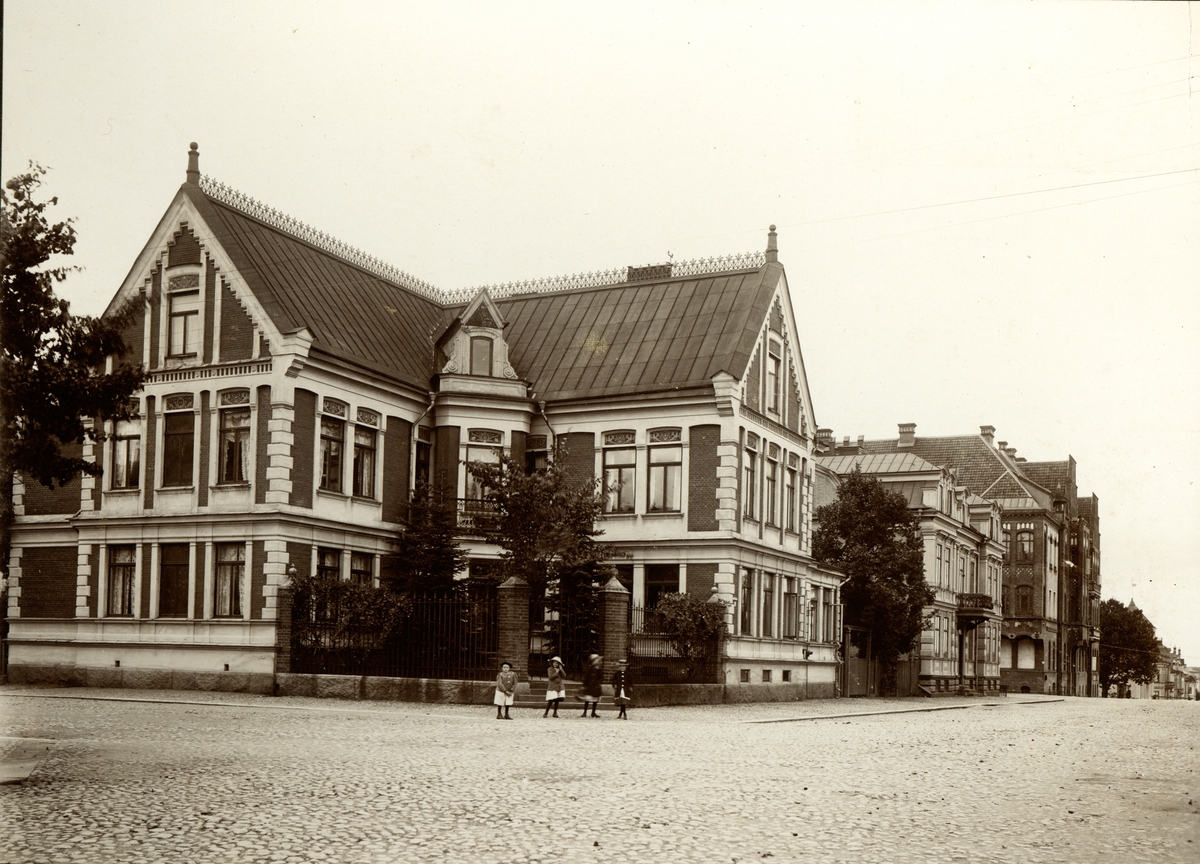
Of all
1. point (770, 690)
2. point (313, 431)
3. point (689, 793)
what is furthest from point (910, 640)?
point (689, 793)

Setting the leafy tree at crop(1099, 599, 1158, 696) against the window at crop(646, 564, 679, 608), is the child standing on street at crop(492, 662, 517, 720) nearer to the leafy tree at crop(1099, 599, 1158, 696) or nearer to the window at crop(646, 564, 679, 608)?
the window at crop(646, 564, 679, 608)

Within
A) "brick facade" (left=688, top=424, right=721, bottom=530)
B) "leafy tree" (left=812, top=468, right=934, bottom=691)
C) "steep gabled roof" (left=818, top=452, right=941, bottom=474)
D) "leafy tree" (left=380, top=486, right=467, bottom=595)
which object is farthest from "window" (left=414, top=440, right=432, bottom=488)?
"steep gabled roof" (left=818, top=452, right=941, bottom=474)

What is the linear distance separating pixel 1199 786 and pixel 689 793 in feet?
23.3

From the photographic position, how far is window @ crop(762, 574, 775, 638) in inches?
1668

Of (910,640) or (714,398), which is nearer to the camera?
(714,398)

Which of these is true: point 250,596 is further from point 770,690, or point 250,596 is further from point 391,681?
point 770,690

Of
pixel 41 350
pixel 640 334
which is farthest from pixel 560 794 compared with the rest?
→ pixel 640 334

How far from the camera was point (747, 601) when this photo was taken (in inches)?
1609

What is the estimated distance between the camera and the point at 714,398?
131ft

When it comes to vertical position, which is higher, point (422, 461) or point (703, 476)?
point (422, 461)

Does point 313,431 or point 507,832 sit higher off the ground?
point 313,431

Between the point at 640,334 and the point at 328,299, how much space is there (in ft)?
34.1

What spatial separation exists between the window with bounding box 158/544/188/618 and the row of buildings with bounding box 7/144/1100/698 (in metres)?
0.06

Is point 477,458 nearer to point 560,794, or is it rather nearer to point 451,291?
point 451,291
